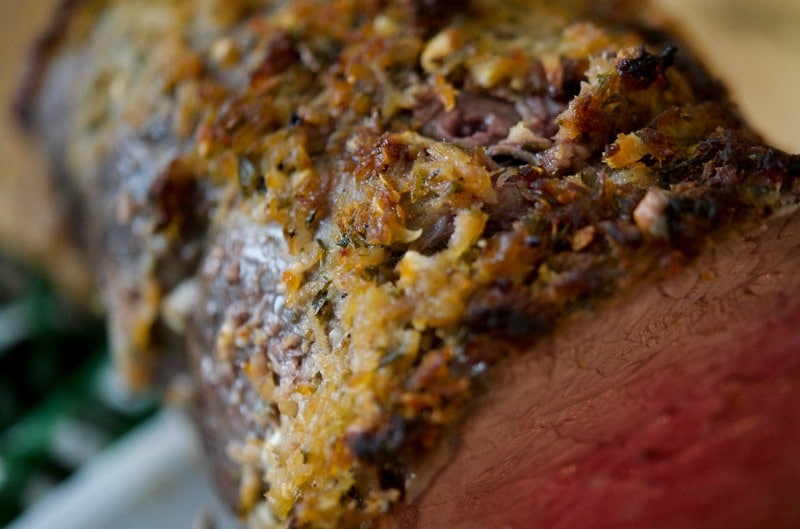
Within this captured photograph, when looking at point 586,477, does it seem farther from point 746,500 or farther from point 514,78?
point 514,78

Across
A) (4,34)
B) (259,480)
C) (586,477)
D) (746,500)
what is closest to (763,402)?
(746,500)

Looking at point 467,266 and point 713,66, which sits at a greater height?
point 467,266

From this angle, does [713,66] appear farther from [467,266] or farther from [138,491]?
[138,491]

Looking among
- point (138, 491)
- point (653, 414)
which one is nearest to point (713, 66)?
point (653, 414)

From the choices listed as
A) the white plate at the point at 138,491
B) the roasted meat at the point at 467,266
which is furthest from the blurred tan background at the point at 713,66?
the roasted meat at the point at 467,266

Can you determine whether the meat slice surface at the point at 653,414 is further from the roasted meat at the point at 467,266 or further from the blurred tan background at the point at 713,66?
the blurred tan background at the point at 713,66
